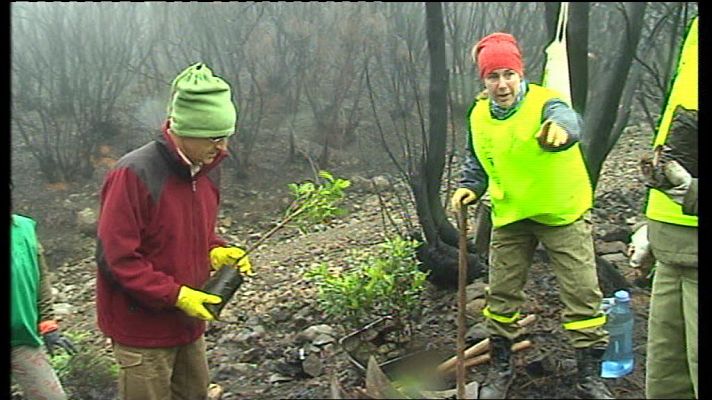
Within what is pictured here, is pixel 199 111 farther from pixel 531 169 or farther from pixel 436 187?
pixel 436 187

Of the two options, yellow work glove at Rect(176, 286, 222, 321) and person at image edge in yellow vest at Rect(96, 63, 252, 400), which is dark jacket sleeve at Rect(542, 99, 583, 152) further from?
yellow work glove at Rect(176, 286, 222, 321)

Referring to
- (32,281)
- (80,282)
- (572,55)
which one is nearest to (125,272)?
(32,281)

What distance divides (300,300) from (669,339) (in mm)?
2602

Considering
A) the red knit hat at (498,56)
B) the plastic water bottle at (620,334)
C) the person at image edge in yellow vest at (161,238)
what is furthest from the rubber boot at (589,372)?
the person at image edge in yellow vest at (161,238)

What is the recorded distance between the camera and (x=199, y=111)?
2.52m

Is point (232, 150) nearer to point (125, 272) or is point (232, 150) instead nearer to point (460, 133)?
point (460, 133)

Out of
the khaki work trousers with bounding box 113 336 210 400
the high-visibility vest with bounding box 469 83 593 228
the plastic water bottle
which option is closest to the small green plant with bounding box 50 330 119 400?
the khaki work trousers with bounding box 113 336 210 400

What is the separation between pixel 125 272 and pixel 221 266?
0.45m

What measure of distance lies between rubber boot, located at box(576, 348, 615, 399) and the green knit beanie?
167 centimetres

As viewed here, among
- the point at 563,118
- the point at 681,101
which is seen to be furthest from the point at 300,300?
the point at 681,101

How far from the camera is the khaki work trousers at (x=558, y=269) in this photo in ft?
10.7

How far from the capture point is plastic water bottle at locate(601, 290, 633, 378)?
144 inches

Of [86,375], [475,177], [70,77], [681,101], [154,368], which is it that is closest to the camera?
[681,101]

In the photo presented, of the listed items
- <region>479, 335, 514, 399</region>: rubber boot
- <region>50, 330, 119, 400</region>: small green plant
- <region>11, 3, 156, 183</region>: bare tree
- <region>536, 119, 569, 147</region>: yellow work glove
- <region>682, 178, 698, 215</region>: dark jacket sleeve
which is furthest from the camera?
<region>11, 3, 156, 183</region>: bare tree
